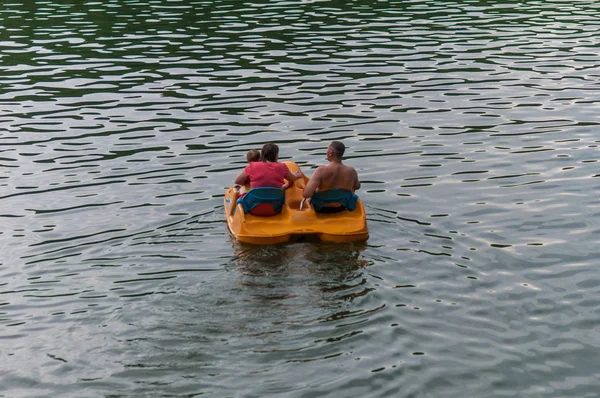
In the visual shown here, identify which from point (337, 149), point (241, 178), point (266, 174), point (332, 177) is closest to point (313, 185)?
point (332, 177)

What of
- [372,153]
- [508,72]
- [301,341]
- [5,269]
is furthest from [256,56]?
[301,341]

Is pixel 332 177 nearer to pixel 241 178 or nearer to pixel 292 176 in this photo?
pixel 292 176

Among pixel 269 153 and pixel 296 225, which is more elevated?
pixel 269 153

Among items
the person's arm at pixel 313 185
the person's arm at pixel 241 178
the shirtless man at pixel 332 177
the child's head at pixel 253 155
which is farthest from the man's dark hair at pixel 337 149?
the person's arm at pixel 241 178

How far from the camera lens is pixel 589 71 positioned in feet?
86.5

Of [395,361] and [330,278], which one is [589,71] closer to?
[330,278]

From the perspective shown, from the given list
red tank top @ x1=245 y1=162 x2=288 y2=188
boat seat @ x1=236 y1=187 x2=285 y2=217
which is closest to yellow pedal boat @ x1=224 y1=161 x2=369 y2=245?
boat seat @ x1=236 y1=187 x2=285 y2=217

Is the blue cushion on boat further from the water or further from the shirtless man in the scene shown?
the water

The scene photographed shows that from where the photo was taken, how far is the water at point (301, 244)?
33.6 ft

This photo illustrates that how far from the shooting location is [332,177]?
1467 cm

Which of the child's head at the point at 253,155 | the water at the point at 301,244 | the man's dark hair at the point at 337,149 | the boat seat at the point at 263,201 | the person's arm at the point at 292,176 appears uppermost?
the man's dark hair at the point at 337,149

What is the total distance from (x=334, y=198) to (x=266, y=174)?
1209 mm

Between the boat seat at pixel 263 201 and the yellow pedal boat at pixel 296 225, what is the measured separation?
0.08m

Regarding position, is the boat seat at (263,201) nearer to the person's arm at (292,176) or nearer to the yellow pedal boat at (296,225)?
the yellow pedal boat at (296,225)
